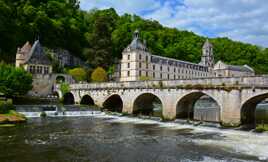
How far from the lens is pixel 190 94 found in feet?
123

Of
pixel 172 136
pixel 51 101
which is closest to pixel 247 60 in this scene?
pixel 51 101

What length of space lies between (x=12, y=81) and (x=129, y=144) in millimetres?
34152

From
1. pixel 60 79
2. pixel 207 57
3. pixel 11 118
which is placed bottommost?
pixel 11 118

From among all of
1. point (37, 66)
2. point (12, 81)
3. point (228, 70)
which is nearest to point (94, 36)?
point (37, 66)

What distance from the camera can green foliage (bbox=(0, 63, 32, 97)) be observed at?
50.9 m

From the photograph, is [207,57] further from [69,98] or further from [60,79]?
[69,98]

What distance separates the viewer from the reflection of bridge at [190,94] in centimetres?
3114

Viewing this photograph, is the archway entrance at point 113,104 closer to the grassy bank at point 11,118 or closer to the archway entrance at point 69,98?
the archway entrance at point 69,98

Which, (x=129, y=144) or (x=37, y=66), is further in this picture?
(x=37, y=66)

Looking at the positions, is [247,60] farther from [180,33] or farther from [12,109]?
[12,109]

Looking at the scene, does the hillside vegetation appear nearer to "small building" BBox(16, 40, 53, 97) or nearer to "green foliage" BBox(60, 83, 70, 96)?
"small building" BBox(16, 40, 53, 97)

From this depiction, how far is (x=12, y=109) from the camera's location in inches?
1629

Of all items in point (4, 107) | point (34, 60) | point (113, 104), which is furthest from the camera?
point (34, 60)

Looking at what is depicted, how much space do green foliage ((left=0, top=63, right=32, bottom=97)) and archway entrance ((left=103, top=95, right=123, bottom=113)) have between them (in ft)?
46.6
